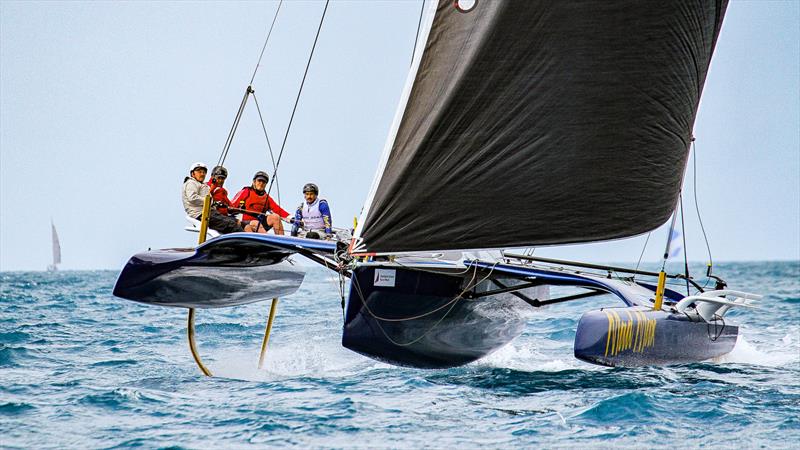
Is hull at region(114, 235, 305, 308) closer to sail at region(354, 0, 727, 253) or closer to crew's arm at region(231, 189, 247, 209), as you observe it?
crew's arm at region(231, 189, 247, 209)

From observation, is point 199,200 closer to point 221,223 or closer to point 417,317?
point 221,223

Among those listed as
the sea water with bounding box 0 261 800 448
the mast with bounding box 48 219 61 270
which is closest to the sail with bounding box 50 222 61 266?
the mast with bounding box 48 219 61 270

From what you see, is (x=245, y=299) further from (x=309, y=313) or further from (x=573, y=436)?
(x=309, y=313)

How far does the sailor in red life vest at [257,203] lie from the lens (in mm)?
8758

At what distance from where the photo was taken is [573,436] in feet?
17.6

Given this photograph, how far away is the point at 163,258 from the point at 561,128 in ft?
12.2

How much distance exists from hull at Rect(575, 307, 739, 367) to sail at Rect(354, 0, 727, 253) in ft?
2.05

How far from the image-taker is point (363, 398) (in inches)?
261

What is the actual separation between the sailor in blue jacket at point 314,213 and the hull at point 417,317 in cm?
131

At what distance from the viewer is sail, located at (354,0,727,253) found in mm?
6215

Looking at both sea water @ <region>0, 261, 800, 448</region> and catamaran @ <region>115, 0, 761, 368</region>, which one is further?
catamaran @ <region>115, 0, 761, 368</region>

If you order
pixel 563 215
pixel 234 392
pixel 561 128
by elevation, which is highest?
pixel 561 128

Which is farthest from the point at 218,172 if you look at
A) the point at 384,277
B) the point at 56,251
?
the point at 56,251

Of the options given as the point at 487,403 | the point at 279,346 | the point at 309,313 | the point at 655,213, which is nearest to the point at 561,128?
the point at 655,213
